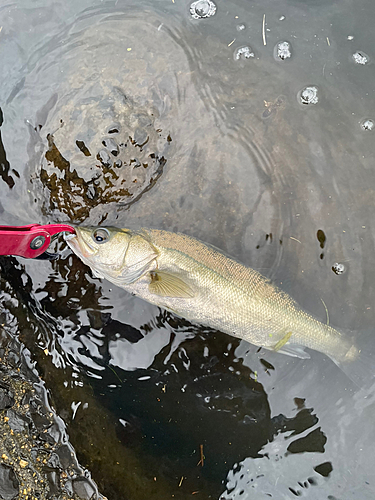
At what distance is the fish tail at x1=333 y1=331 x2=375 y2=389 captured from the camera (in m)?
3.63

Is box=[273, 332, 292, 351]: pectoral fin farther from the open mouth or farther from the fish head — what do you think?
the open mouth

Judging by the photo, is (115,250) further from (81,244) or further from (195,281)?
(195,281)

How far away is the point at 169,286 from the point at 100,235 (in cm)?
76

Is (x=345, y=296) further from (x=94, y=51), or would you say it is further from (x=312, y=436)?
(x=94, y=51)

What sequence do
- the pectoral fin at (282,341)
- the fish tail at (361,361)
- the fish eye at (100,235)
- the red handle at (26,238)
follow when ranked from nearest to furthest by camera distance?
the red handle at (26,238), the fish eye at (100,235), the pectoral fin at (282,341), the fish tail at (361,361)

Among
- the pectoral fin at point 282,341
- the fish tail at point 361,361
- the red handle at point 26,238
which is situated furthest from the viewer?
the fish tail at point 361,361

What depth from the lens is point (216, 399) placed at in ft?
12.7

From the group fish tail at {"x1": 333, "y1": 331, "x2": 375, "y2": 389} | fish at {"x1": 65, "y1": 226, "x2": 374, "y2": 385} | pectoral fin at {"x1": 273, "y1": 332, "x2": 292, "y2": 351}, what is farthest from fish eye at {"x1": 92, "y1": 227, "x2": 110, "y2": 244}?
fish tail at {"x1": 333, "y1": 331, "x2": 375, "y2": 389}

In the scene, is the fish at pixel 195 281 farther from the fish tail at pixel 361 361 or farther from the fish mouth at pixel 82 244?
the fish tail at pixel 361 361

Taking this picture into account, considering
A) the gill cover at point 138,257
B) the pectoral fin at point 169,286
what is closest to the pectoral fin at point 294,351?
the pectoral fin at point 169,286

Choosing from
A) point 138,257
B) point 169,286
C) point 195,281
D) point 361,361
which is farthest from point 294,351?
point 138,257

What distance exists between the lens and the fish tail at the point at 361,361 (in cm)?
363

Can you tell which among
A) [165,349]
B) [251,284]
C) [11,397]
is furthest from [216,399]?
Answer: [11,397]

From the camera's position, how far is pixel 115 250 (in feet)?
10.7
